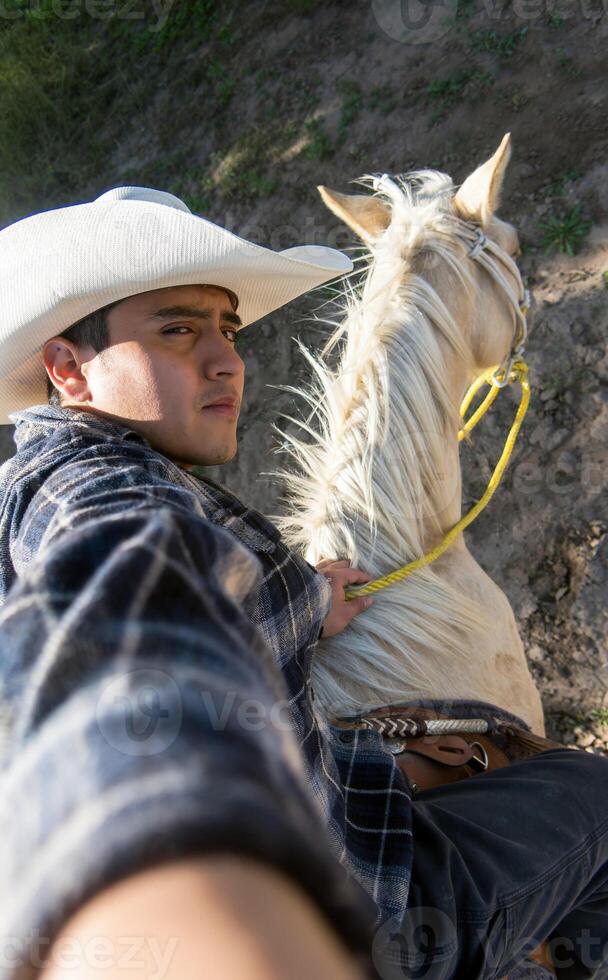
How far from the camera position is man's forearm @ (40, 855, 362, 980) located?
A: 34 cm

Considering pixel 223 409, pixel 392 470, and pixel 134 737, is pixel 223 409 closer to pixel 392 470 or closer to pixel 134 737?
pixel 392 470

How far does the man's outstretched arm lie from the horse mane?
1.04 metres

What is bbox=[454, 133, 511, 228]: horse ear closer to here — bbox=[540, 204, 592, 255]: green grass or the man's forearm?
the man's forearm

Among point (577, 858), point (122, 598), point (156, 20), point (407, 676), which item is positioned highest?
point (156, 20)

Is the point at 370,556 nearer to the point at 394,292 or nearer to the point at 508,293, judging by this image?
the point at 394,292

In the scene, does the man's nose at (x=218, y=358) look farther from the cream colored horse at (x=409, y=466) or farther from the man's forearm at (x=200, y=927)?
the man's forearm at (x=200, y=927)

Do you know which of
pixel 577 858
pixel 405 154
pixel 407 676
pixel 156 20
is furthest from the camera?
pixel 156 20

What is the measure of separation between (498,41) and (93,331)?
4.43 m

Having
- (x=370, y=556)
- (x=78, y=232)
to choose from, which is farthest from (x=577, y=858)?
(x=78, y=232)

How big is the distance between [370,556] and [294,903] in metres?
1.28

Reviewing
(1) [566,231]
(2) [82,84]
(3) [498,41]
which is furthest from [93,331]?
(2) [82,84]

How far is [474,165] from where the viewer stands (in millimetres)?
4141

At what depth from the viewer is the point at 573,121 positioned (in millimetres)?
3717

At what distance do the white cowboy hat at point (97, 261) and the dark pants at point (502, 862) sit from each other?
110cm
